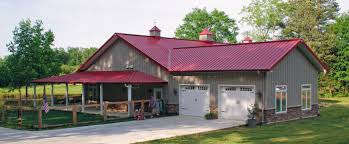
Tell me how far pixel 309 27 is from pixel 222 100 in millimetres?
31560

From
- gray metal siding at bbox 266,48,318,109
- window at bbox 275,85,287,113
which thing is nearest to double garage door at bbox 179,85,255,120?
gray metal siding at bbox 266,48,318,109

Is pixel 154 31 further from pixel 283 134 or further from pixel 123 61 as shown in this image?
pixel 283 134

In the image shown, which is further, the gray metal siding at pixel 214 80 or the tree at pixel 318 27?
the tree at pixel 318 27

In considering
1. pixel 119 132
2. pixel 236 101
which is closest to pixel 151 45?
pixel 236 101

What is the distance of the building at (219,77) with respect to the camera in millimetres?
21047

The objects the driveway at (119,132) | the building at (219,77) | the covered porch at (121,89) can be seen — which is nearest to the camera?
the driveway at (119,132)

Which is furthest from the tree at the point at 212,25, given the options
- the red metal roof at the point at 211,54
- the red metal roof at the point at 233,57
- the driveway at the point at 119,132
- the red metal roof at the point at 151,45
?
the driveway at the point at 119,132

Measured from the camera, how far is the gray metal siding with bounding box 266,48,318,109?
20891 mm

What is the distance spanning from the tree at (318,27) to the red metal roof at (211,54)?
77.9ft

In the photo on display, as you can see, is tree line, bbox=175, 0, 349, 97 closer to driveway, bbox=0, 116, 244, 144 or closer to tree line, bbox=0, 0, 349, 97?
tree line, bbox=0, 0, 349, 97

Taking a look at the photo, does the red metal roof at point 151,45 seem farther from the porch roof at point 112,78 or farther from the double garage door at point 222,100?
the double garage door at point 222,100

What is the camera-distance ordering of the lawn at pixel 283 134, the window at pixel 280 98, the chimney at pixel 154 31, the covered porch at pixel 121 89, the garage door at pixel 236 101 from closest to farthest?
the lawn at pixel 283 134 → the garage door at pixel 236 101 → the window at pixel 280 98 → the covered porch at pixel 121 89 → the chimney at pixel 154 31

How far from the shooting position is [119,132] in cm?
1747

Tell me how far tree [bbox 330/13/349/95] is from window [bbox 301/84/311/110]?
84.1 feet
